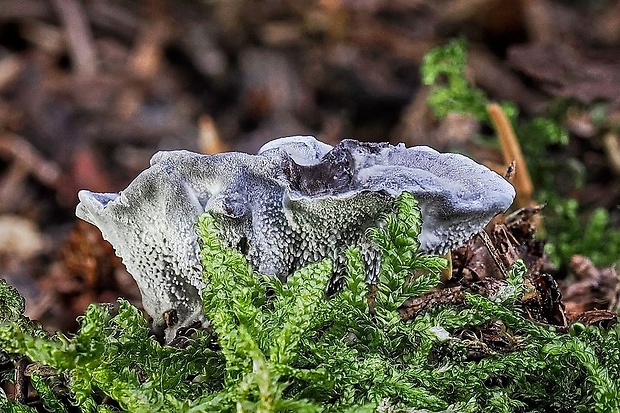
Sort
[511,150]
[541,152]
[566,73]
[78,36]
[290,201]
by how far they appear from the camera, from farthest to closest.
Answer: [78,36] < [566,73] < [541,152] < [511,150] < [290,201]

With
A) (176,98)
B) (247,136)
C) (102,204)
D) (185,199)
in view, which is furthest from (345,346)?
(176,98)

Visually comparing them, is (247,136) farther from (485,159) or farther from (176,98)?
(485,159)

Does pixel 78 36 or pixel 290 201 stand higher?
pixel 78 36

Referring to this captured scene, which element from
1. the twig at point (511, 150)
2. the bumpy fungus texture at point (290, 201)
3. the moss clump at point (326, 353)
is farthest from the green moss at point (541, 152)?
the bumpy fungus texture at point (290, 201)

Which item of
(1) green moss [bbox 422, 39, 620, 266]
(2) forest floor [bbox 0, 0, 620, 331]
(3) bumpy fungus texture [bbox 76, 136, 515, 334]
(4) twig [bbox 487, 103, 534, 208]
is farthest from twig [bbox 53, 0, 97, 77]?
(3) bumpy fungus texture [bbox 76, 136, 515, 334]

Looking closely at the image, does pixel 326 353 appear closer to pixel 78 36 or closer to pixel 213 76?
pixel 213 76

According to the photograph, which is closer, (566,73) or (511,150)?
(511,150)

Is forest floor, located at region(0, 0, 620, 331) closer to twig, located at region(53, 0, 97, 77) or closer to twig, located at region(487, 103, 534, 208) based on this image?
twig, located at region(53, 0, 97, 77)

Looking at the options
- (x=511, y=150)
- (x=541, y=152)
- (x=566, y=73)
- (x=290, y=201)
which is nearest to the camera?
(x=290, y=201)

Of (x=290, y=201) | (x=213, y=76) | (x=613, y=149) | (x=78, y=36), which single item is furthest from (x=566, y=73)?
(x=78, y=36)
